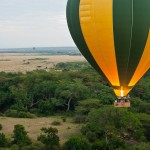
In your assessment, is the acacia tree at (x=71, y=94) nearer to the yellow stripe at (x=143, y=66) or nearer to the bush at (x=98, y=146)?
the bush at (x=98, y=146)

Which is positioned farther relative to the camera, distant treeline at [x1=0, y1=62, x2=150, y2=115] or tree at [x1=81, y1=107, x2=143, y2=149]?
distant treeline at [x1=0, y1=62, x2=150, y2=115]

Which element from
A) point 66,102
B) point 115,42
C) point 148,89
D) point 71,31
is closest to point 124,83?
point 115,42

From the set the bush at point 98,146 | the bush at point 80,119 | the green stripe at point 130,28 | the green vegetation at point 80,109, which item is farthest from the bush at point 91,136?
the green stripe at point 130,28

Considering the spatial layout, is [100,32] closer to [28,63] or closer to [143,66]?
[143,66]

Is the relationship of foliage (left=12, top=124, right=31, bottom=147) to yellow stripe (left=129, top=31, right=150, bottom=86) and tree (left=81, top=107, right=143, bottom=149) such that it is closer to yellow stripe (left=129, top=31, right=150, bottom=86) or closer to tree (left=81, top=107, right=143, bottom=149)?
tree (left=81, top=107, right=143, bottom=149)

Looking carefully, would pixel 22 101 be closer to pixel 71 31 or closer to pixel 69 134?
pixel 69 134

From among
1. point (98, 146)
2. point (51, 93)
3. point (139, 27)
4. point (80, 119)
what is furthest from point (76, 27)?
point (51, 93)

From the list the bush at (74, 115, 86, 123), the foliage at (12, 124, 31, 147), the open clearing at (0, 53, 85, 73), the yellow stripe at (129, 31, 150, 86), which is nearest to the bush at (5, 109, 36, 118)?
the bush at (74, 115, 86, 123)

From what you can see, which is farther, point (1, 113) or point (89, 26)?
point (1, 113)

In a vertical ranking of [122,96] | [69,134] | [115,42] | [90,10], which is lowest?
[69,134]
